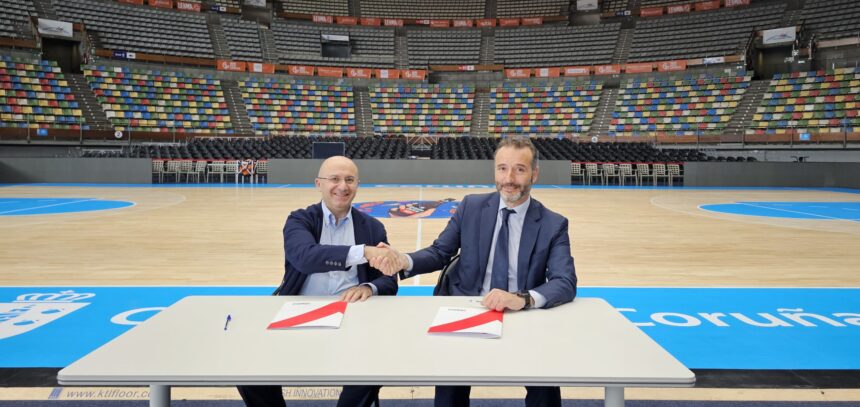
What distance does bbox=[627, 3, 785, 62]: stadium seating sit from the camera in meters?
30.8

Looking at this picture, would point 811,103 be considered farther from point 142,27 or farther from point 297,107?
point 142,27

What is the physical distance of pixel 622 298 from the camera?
4582 mm

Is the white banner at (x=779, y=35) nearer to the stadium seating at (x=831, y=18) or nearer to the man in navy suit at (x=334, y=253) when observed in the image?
the stadium seating at (x=831, y=18)

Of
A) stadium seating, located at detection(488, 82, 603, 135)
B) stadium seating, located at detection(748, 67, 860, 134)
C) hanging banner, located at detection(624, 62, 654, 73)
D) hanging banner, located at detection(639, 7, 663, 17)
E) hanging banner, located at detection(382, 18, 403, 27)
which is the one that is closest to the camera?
stadium seating, located at detection(748, 67, 860, 134)

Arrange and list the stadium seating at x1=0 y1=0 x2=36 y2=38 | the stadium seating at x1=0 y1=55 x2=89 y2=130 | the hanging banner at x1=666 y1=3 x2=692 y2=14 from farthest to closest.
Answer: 1. the hanging banner at x1=666 y1=3 x2=692 y2=14
2. the stadium seating at x1=0 y1=0 x2=36 y2=38
3. the stadium seating at x1=0 y1=55 x2=89 y2=130

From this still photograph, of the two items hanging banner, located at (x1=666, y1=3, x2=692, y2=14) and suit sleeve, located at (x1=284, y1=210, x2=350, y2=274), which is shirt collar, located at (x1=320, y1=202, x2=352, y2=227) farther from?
hanging banner, located at (x1=666, y1=3, x2=692, y2=14)

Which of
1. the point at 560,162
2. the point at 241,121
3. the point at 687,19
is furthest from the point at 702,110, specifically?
the point at 241,121

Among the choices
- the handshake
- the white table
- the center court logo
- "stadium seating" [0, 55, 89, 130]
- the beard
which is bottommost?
the center court logo

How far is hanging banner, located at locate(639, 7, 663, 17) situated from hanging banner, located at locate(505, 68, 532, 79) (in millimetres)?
8042

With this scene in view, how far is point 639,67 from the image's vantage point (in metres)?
32.1

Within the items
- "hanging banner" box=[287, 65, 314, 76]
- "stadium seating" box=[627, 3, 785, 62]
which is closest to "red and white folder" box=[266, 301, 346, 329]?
"hanging banner" box=[287, 65, 314, 76]

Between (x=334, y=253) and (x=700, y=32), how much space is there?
115ft

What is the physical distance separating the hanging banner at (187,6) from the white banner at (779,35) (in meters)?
31.0

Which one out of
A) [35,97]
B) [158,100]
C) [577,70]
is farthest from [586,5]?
[35,97]
